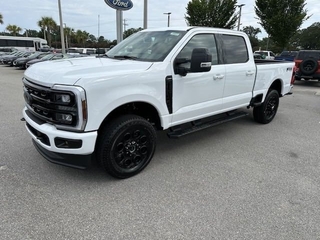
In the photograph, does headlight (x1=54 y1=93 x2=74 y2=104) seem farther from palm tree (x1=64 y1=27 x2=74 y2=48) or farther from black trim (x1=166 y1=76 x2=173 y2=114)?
palm tree (x1=64 y1=27 x2=74 y2=48)

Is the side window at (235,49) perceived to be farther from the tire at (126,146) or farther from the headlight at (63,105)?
the headlight at (63,105)

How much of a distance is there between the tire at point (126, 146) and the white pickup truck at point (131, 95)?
1cm

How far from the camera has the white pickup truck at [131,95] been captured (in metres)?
2.62

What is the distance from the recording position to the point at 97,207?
8.62 feet

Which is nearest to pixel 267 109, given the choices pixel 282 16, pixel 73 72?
pixel 73 72

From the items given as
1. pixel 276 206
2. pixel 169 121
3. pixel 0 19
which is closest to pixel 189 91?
pixel 169 121

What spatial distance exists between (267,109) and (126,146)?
154 inches

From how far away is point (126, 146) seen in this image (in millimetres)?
3105

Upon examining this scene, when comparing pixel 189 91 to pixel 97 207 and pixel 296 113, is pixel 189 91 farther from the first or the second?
pixel 296 113

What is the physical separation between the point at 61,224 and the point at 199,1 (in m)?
24.1

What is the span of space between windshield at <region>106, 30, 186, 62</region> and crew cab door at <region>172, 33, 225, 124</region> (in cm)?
21

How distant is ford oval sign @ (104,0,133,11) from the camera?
11.7 meters

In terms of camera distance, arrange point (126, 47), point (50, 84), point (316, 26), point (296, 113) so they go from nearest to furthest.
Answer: point (50, 84) → point (126, 47) → point (296, 113) → point (316, 26)

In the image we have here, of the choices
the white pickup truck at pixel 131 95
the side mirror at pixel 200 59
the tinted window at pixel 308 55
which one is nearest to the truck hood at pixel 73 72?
the white pickup truck at pixel 131 95
